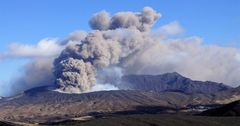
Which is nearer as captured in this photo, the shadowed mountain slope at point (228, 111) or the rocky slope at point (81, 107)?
the shadowed mountain slope at point (228, 111)

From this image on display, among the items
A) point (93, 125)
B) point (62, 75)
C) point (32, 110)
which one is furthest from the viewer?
A: point (32, 110)

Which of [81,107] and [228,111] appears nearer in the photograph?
[228,111]

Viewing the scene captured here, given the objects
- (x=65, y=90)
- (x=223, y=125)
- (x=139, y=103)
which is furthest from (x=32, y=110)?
(x=223, y=125)

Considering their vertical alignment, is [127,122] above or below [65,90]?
below

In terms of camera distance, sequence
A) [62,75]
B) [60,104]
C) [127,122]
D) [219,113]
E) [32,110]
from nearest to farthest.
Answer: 1. [127,122]
2. [219,113]
3. [62,75]
4. [32,110]
5. [60,104]

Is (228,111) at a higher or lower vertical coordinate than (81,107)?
lower

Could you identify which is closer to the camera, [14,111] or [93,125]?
[93,125]

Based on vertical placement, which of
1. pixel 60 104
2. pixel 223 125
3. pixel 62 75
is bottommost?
pixel 223 125

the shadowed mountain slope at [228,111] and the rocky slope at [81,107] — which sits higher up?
the rocky slope at [81,107]

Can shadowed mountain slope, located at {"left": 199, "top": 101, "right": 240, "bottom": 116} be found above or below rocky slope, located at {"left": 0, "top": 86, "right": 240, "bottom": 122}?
below

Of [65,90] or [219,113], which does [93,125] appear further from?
[65,90]

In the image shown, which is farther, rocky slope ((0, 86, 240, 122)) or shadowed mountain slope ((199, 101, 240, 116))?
rocky slope ((0, 86, 240, 122))
